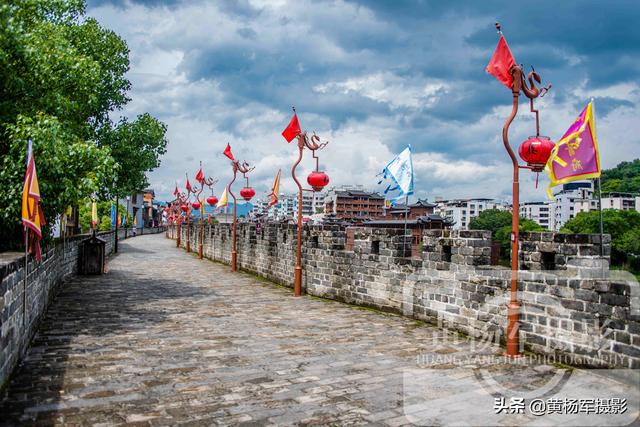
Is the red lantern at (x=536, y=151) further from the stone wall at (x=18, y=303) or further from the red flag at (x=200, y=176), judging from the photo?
the red flag at (x=200, y=176)

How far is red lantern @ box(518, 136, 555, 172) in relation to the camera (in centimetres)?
685

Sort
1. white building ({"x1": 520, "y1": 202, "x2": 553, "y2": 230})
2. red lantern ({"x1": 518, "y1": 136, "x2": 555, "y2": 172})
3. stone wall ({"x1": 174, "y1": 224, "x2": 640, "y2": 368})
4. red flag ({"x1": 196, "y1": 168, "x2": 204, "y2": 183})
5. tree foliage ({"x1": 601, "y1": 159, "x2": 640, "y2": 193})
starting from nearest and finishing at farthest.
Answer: stone wall ({"x1": 174, "y1": 224, "x2": 640, "y2": 368}), red lantern ({"x1": 518, "y1": 136, "x2": 555, "y2": 172}), red flag ({"x1": 196, "y1": 168, "x2": 204, "y2": 183}), tree foliage ({"x1": 601, "y1": 159, "x2": 640, "y2": 193}), white building ({"x1": 520, "y1": 202, "x2": 553, "y2": 230})

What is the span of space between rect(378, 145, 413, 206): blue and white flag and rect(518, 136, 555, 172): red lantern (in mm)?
4721

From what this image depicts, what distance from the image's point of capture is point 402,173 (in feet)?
39.1

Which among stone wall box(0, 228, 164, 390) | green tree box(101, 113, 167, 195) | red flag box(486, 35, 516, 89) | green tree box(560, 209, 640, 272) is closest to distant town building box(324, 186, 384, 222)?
green tree box(560, 209, 640, 272)

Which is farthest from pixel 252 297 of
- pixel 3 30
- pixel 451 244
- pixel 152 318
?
pixel 3 30

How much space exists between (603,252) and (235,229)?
1689 centimetres

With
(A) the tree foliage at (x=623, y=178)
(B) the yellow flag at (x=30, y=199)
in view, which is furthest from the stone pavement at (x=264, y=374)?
(A) the tree foliage at (x=623, y=178)

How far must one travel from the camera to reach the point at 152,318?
959 cm

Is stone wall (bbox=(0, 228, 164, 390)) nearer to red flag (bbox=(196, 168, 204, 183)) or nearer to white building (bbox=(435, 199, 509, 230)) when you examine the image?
red flag (bbox=(196, 168, 204, 183))

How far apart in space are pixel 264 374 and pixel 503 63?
548cm

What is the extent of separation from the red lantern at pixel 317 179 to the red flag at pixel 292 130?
47.8 inches

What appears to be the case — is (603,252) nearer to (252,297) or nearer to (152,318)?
(152,318)

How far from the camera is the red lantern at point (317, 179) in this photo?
42.8 feet
